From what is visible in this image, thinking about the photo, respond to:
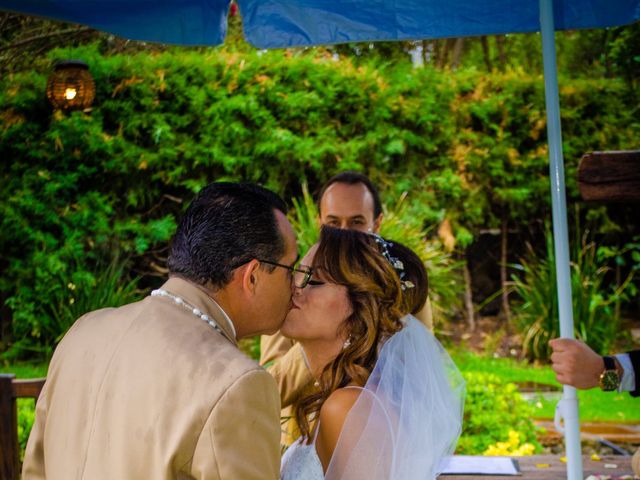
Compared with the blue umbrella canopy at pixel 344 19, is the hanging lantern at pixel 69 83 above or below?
above

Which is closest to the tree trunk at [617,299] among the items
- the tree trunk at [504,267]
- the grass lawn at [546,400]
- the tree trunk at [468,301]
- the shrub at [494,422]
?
the grass lawn at [546,400]

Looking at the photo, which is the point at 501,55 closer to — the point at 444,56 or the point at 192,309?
the point at 444,56

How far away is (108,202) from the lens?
7688 millimetres

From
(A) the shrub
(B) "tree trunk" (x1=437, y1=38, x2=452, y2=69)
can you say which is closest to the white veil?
(A) the shrub

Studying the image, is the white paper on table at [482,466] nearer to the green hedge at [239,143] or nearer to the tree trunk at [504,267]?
the green hedge at [239,143]

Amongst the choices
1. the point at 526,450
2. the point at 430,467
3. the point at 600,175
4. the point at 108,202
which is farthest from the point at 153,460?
the point at 108,202

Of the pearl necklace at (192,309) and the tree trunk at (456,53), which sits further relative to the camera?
the tree trunk at (456,53)

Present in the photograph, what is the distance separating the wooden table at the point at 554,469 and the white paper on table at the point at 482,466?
3 cm

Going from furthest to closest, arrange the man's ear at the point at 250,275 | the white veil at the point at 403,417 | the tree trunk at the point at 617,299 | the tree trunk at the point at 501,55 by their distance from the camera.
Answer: the tree trunk at the point at 501,55 < the tree trunk at the point at 617,299 < the white veil at the point at 403,417 < the man's ear at the point at 250,275

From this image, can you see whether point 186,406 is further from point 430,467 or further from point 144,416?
point 430,467

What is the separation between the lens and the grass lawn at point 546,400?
645cm

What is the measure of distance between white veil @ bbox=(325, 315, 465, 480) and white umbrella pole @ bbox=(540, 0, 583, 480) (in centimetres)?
49

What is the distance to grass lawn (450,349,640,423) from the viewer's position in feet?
21.1

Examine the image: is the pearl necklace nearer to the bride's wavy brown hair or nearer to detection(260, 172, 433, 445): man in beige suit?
the bride's wavy brown hair
